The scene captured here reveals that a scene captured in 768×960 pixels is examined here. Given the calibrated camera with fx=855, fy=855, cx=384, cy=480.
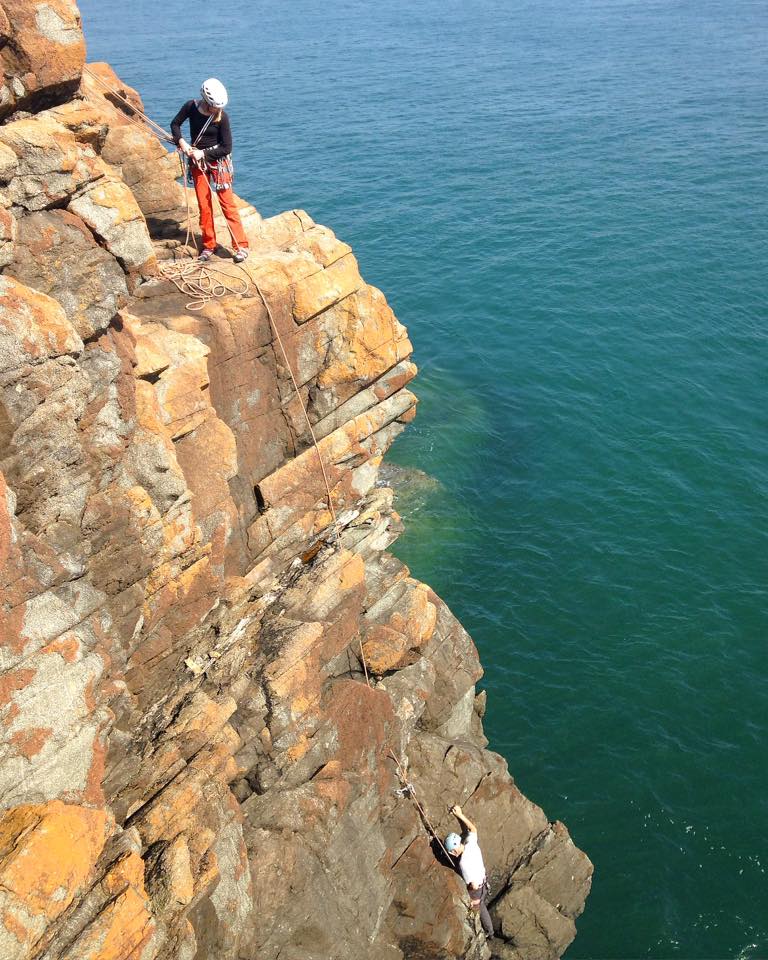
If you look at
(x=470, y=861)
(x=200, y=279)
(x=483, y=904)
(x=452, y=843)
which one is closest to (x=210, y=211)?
(x=200, y=279)

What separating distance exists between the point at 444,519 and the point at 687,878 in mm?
17447

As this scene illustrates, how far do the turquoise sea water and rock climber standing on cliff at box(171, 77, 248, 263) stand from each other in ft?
58.9

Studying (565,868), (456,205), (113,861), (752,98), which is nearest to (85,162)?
(113,861)

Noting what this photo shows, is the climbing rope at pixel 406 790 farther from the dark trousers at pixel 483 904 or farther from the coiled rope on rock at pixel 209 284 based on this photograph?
the dark trousers at pixel 483 904

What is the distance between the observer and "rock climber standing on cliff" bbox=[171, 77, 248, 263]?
1995cm

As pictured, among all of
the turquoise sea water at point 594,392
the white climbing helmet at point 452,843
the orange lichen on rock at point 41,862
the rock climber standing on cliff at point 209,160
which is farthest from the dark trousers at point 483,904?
the rock climber standing on cliff at point 209,160

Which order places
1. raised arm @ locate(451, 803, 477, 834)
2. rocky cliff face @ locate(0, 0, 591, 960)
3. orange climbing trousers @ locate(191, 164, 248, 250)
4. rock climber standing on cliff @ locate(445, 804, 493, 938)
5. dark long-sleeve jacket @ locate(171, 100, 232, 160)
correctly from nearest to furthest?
rocky cliff face @ locate(0, 0, 591, 960) < dark long-sleeve jacket @ locate(171, 100, 232, 160) < orange climbing trousers @ locate(191, 164, 248, 250) < rock climber standing on cliff @ locate(445, 804, 493, 938) < raised arm @ locate(451, 803, 477, 834)

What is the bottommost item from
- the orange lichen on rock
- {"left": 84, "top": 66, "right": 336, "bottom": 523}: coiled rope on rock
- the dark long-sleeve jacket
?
the orange lichen on rock

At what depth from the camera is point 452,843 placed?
2161 centimetres

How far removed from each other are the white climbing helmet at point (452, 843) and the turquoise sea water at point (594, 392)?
5439 millimetres

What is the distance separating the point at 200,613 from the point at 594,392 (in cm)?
3109

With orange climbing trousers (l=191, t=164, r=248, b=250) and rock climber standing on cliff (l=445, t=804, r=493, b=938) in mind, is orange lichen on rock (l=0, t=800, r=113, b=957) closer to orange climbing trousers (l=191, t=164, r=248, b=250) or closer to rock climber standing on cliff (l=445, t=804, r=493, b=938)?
rock climber standing on cliff (l=445, t=804, r=493, b=938)

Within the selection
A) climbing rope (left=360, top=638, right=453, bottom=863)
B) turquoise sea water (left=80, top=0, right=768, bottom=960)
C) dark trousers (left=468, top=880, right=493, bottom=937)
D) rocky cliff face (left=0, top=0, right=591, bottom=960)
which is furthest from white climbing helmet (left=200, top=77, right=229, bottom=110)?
turquoise sea water (left=80, top=0, right=768, bottom=960)

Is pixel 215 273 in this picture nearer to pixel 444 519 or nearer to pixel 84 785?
pixel 84 785
